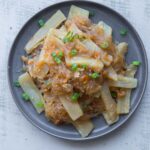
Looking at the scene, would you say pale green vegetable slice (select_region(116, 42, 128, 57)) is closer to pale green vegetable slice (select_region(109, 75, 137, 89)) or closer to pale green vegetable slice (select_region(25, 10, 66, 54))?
pale green vegetable slice (select_region(109, 75, 137, 89))

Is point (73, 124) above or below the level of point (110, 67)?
below

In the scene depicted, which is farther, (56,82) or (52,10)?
(52,10)

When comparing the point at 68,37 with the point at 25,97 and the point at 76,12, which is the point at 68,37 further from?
the point at 25,97

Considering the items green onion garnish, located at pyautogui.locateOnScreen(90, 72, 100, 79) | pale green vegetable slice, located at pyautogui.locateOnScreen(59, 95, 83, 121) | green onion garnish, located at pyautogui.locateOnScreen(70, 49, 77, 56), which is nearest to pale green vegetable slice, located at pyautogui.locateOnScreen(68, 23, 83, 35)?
green onion garnish, located at pyautogui.locateOnScreen(70, 49, 77, 56)

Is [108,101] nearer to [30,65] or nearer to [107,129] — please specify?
[107,129]

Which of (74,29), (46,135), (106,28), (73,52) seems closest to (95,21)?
(106,28)

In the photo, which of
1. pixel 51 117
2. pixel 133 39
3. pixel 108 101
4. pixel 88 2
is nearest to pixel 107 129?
pixel 108 101
